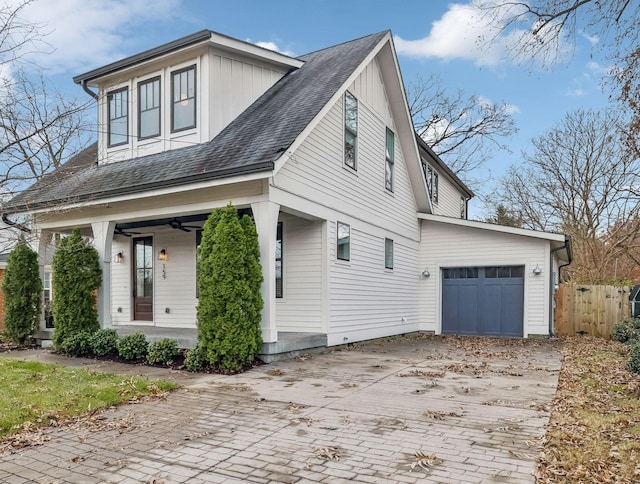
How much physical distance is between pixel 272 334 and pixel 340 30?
12.2 meters

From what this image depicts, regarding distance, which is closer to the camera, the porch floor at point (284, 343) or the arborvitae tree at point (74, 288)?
the porch floor at point (284, 343)

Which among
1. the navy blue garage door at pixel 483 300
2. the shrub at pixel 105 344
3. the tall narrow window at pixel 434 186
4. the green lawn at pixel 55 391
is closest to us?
the green lawn at pixel 55 391

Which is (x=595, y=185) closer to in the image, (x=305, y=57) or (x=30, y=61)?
(x=305, y=57)

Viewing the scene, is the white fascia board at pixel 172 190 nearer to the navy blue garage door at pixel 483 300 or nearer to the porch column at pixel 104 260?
Answer: the porch column at pixel 104 260

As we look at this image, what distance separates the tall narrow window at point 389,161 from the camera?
1316 cm

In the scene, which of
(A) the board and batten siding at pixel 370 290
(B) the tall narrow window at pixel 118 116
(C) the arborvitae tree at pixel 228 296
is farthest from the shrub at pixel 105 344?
(B) the tall narrow window at pixel 118 116

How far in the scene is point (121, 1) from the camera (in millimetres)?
9648

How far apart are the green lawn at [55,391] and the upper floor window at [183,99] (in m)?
5.23

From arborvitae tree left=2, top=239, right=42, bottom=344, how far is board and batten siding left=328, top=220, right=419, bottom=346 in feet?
21.2

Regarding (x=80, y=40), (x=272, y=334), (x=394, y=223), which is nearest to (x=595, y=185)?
(x=394, y=223)

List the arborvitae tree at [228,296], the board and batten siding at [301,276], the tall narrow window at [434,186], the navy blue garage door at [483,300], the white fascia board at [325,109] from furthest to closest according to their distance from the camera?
the tall narrow window at [434,186], the navy blue garage door at [483,300], the board and batten siding at [301,276], the white fascia board at [325,109], the arborvitae tree at [228,296]

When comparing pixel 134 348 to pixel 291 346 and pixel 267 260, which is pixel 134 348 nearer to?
pixel 291 346

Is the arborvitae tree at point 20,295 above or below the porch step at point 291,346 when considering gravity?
above

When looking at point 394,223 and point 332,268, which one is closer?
point 332,268
